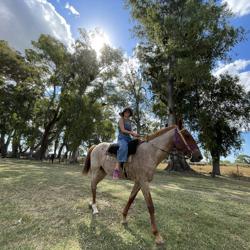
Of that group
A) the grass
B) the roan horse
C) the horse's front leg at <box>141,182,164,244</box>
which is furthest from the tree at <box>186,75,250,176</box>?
the horse's front leg at <box>141,182,164,244</box>

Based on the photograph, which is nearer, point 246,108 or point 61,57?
point 246,108

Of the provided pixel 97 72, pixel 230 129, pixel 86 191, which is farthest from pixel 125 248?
pixel 97 72

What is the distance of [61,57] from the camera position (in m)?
30.3

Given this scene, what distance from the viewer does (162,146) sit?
5.29m

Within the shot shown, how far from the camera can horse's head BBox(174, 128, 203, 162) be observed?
5188 millimetres

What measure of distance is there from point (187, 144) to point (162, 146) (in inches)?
21.2

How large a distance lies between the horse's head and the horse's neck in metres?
0.13

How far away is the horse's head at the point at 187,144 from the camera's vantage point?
5188mm

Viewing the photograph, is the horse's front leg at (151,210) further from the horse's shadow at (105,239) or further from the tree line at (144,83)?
the tree line at (144,83)

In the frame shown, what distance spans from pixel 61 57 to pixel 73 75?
2642mm

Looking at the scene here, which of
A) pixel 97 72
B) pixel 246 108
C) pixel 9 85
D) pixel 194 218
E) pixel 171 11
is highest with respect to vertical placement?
pixel 171 11

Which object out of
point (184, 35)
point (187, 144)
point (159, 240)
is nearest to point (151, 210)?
point (159, 240)

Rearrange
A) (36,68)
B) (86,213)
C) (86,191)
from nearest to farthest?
(86,213), (86,191), (36,68)

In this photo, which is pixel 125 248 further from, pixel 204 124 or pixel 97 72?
pixel 97 72
